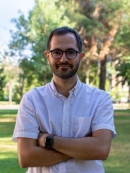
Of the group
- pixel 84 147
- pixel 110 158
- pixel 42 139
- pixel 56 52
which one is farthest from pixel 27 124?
pixel 110 158

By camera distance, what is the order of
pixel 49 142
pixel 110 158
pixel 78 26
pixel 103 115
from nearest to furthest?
pixel 49 142 → pixel 103 115 → pixel 110 158 → pixel 78 26

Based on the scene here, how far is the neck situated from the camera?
2.21m

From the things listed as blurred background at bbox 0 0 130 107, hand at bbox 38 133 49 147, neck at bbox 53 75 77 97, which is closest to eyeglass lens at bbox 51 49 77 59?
neck at bbox 53 75 77 97

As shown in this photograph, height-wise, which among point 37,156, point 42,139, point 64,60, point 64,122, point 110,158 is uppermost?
point 64,60

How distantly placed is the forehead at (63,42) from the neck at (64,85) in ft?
0.65

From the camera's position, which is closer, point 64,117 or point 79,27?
point 64,117

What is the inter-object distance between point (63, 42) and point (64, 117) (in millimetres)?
471

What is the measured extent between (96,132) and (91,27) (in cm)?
2057

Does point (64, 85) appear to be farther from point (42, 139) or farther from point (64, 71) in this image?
point (42, 139)

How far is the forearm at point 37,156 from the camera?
2.05 metres

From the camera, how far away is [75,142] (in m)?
2.07

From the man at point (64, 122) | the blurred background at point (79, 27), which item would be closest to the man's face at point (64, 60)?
the man at point (64, 122)

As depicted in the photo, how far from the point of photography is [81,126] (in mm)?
2104

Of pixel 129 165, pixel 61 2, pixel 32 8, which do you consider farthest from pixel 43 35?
pixel 129 165
